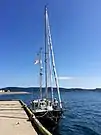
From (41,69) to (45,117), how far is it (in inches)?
409

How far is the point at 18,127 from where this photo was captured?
17.9 m

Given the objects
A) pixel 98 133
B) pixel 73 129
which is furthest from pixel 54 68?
pixel 98 133

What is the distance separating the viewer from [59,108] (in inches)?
1123

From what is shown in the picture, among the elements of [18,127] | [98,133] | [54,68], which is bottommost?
[98,133]

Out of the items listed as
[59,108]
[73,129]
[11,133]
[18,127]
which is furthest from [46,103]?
[11,133]

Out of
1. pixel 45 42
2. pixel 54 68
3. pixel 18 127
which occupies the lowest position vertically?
pixel 18 127

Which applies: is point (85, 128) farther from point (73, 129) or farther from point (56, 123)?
point (56, 123)

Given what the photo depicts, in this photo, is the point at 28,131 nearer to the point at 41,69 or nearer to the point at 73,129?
the point at 73,129

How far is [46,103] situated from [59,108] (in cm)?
161

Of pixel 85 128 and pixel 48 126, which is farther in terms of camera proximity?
pixel 85 128

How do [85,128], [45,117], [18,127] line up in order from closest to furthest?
1. [18,127]
2. [45,117]
3. [85,128]

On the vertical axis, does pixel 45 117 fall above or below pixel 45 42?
below

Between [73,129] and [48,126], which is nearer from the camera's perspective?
[48,126]

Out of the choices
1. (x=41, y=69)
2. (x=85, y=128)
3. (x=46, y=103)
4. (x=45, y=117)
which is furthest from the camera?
(x=41, y=69)
